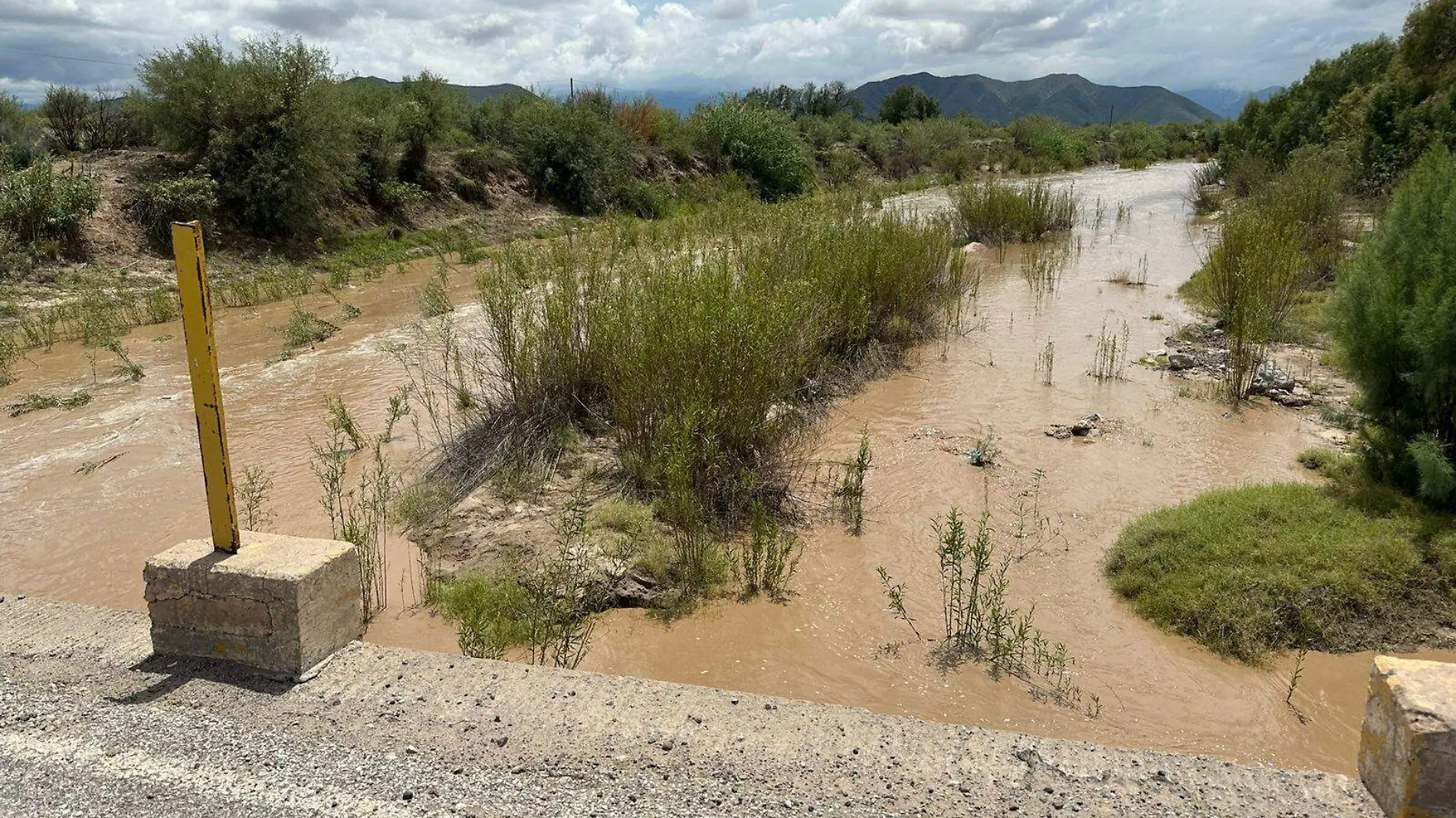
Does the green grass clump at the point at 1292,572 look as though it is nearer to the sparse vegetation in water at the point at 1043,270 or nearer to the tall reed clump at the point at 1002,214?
the sparse vegetation in water at the point at 1043,270

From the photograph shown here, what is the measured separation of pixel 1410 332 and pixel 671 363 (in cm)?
477

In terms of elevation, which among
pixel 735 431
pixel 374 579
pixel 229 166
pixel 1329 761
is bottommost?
pixel 1329 761

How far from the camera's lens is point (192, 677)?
3531mm

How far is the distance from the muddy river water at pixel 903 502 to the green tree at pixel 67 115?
943 cm

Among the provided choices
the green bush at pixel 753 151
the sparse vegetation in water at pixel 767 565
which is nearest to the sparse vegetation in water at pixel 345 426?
the sparse vegetation in water at pixel 767 565

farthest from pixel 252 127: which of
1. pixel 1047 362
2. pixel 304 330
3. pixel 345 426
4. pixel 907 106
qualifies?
pixel 907 106

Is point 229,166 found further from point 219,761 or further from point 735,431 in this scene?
point 219,761

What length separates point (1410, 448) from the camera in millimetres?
5648

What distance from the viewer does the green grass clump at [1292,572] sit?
488cm

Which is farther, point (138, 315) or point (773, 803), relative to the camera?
point (138, 315)

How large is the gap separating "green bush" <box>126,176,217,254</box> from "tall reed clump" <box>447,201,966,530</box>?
Answer: 10421mm

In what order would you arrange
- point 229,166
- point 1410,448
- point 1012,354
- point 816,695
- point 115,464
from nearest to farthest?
point 816,695, point 1410,448, point 115,464, point 1012,354, point 229,166

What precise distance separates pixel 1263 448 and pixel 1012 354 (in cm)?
340

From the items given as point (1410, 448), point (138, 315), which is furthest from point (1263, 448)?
point (138, 315)
